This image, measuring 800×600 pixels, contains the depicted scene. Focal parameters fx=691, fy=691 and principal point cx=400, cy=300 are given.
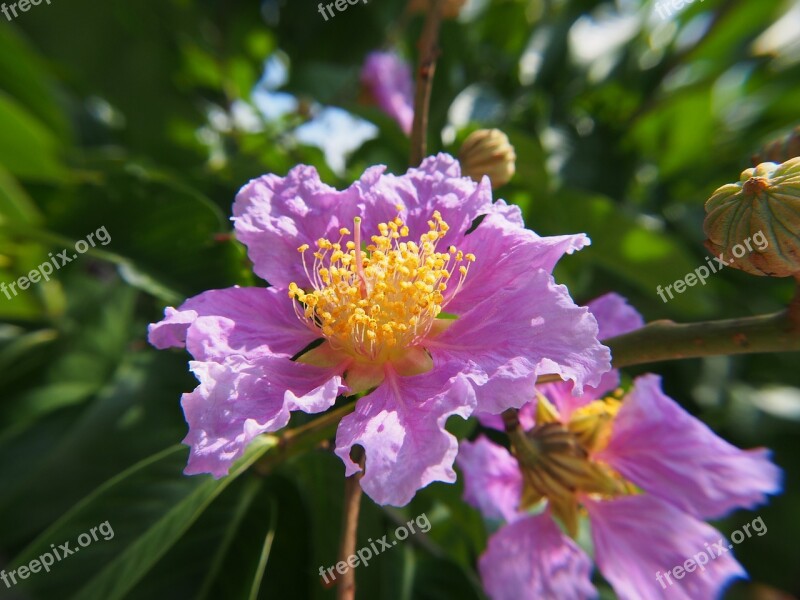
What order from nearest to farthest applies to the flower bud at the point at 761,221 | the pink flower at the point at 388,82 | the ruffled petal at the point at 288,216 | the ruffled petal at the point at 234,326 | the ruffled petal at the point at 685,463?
the flower bud at the point at 761,221 < the ruffled petal at the point at 234,326 < the ruffled petal at the point at 288,216 < the ruffled petal at the point at 685,463 < the pink flower at the point at 388,82

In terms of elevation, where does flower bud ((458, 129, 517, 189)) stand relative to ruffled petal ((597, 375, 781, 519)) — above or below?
above

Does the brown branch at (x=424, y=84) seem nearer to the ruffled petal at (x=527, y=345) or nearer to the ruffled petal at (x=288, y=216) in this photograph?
the ruffled petal at (x=288, y=216)

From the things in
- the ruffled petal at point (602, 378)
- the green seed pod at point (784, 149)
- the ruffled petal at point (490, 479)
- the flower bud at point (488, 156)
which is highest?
the flower bud at point (488, 156)

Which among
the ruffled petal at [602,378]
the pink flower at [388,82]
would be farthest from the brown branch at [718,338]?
the pink flower at [388,82]

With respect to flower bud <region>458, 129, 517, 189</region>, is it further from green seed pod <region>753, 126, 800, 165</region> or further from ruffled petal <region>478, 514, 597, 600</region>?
ruffled petal <region>478, 514, 597, 600</region>

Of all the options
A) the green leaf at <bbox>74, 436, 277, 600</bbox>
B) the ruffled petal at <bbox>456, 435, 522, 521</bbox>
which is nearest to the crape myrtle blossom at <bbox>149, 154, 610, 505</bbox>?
the green leaf at <bbox>74, 436, 277, 600</bbox>

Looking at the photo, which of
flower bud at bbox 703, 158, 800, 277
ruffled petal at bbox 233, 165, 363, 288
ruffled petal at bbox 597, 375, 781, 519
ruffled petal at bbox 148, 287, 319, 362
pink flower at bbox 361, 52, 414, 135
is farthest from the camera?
pink flower at bbox 361, 52, 414, 135

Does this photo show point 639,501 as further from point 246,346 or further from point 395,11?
point 395,11

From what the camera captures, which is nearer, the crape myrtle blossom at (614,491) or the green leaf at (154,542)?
the green leaf at (154,542)
